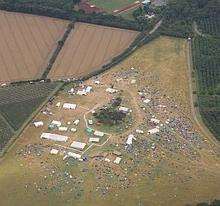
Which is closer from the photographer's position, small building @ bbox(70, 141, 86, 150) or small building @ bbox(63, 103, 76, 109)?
small building @ bbox(70, 141, 86, 150)

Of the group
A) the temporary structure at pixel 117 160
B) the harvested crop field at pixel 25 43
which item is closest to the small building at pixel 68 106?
the harvested crop field at pixel 25 43

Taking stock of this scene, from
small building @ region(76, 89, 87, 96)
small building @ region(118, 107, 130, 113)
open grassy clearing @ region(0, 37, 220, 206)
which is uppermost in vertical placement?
small building @ region(76, 89, 87, 96)

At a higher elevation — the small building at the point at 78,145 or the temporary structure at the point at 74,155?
the small building at the point at 78,145

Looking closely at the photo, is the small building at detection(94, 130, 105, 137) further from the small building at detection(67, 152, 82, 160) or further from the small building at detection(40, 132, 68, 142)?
the small building at detection(67, 152, 82, 160)

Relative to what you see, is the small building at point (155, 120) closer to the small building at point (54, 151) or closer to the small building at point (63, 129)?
the small building at point (63, 129)

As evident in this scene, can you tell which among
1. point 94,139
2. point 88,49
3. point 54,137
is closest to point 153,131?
point 94,139

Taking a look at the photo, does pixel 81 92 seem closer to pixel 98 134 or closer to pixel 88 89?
pixel 88 89

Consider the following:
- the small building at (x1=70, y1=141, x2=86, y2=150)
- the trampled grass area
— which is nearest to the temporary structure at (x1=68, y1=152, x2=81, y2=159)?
the small building at (x1=70, y1=141, x2=86, y2=150)
